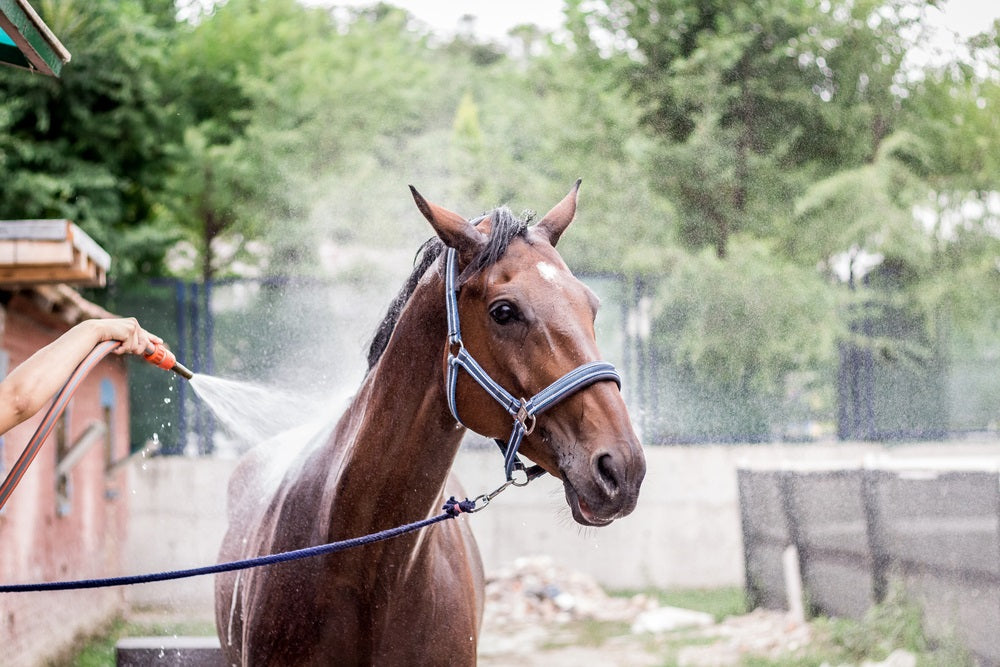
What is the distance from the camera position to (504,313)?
2057 mm

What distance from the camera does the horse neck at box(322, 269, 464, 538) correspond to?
224 centimetres

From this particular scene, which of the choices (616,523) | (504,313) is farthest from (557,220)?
(616,523)

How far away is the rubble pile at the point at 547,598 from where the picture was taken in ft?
27.4

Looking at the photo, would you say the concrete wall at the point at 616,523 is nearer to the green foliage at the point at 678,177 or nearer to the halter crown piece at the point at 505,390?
the green foliage at the point at 678,177

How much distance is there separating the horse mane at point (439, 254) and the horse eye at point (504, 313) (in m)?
0.13

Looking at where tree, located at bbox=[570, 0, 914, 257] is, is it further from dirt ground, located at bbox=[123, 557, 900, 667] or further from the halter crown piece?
the halter crown piece

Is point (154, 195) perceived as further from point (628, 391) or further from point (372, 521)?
point (372, 521)

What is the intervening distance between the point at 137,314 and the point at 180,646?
6324 mm

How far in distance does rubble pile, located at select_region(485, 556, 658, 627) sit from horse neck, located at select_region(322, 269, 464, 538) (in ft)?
20.6

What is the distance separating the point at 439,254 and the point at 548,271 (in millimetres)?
381

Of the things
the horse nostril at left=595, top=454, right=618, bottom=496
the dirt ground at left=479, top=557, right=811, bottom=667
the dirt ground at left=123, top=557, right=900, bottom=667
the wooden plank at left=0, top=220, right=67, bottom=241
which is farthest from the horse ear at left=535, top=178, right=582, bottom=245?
the dirt ground at left=479, top=557, right=811, bottom=667

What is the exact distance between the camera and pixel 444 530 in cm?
266

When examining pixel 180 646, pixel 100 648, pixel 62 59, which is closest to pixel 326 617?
pixel 62 59

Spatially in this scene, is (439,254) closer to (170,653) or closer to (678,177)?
(170,653)
